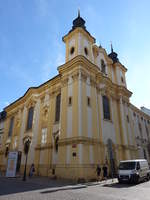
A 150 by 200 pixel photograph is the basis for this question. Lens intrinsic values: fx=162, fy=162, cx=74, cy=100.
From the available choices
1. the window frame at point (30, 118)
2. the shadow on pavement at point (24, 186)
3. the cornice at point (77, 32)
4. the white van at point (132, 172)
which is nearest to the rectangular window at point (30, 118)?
the window frame at point (30, 118)

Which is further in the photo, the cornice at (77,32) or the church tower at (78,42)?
the cornice at (77,32)

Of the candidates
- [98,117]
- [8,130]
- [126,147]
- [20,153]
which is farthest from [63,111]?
[8,130]

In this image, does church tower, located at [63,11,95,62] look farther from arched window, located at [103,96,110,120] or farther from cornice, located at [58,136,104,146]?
cornice, located at [58,136,104,146]

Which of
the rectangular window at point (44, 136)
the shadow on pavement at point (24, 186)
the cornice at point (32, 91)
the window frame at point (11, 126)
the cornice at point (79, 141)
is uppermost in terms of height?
the cornice at point (32, 91)

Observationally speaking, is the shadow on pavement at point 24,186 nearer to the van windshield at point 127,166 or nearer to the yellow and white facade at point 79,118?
the yellow and white facade at point 79,118

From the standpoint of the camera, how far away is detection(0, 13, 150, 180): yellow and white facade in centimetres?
1651

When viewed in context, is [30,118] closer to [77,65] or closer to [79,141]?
[77,65]

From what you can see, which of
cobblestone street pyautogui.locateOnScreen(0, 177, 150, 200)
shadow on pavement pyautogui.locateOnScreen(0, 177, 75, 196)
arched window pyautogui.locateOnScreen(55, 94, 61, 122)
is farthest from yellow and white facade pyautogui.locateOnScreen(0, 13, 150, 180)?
cobblestone street pyautogui.locateOnScreen(0, 177, 150, 200)

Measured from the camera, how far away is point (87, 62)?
20.2m

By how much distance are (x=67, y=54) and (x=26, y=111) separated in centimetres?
1243

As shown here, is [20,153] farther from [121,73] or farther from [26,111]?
[121,73]

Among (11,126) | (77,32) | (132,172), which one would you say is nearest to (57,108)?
(77,32)

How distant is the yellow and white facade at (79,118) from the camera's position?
1651cm

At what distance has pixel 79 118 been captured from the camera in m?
16.9
